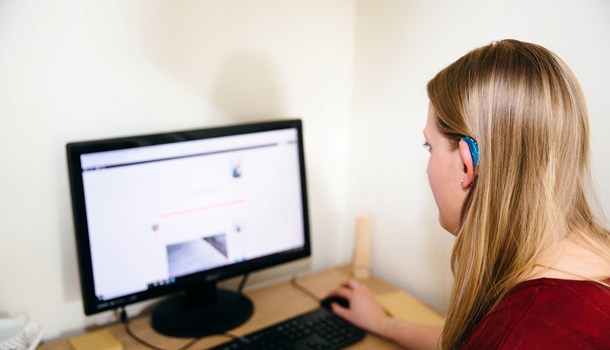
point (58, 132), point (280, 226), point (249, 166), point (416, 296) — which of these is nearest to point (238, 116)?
point (249, 166)

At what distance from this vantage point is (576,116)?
805mm

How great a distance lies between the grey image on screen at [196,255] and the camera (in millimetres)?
1180

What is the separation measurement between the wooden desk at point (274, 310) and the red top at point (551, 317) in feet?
1.50

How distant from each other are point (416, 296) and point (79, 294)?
2.96ft

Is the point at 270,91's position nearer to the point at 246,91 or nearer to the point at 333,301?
the point at 246,91

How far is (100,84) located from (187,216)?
0.36 metres

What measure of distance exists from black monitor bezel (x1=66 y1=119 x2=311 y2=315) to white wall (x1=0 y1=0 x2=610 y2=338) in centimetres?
12

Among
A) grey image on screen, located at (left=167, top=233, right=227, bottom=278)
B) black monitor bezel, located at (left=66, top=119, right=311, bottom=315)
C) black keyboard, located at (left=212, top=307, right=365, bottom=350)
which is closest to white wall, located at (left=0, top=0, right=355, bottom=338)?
black monitor bezel, located at (left=66, top=119, right=311, bottom=315)

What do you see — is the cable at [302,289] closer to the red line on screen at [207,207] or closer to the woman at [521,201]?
the red line on screen at [207,207]

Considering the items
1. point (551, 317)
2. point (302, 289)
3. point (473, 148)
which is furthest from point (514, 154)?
point (302, 289)

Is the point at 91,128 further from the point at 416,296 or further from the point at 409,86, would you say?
the point at 416,296

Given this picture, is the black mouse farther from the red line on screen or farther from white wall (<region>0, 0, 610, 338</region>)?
the red line on screen

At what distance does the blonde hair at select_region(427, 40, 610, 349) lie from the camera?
0.80 meters

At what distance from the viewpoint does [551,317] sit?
0.75 metres
